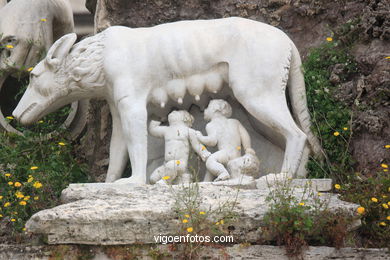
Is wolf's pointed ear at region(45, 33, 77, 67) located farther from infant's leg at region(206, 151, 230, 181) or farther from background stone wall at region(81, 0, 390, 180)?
infant's leg at region(206, 151, 230, 181)

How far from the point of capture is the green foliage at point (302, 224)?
4.55 metres

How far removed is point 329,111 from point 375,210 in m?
1.19

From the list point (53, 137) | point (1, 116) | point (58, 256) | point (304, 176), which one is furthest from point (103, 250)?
point (1, 116)

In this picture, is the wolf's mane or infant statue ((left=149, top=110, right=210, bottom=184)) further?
the wolf's mane

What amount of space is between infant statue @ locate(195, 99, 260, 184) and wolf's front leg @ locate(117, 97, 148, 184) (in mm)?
393

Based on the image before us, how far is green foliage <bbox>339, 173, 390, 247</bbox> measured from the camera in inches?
193

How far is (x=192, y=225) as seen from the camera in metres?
4.61

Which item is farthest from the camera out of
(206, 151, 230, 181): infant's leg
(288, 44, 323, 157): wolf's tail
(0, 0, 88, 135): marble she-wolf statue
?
(0, 0, 88, 135): marble she-wolf statue

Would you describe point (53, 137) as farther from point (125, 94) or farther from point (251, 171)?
point (251, 171)

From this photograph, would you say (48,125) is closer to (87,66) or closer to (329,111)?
(87,66)

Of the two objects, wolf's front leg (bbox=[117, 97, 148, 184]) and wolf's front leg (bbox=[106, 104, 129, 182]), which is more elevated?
wolf's front leg (bbox=[117, 97, 148, 184])

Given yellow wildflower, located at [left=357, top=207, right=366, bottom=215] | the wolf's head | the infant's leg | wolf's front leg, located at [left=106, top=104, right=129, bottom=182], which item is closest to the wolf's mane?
the wolf's head

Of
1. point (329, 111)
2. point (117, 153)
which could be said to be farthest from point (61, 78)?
point (329, 111)

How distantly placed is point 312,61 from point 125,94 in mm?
1545
